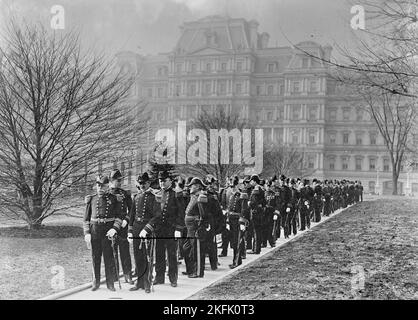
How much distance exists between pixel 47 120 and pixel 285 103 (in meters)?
48.1

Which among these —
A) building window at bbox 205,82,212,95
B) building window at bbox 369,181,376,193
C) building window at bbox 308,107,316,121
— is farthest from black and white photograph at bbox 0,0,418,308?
building window at bbox 308,107,316,121

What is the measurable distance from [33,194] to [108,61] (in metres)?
4.25

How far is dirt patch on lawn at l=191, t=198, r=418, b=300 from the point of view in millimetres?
7656

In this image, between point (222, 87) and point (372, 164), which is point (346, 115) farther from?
point (222, 87)

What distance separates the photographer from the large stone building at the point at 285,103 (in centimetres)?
3634

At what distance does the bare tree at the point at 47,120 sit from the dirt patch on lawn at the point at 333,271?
5.56 meters

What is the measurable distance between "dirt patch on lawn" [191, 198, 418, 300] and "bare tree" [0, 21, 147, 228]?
556cm

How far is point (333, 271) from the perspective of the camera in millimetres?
9570

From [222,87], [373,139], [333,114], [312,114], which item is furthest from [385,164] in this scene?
[222,87]

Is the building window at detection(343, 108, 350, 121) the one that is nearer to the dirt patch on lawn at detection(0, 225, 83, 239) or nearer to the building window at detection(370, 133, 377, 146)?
the building window at detection(370, 133, 377, 146)

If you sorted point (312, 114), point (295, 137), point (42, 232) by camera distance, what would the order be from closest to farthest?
1. point (42, 232)
2. point (295, 137)
3. point (312, 114)

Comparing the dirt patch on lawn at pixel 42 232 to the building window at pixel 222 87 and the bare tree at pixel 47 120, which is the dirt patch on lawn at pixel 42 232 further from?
the building window at pixel 222 87

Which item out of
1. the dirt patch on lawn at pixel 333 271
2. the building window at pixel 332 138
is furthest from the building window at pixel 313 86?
the dirt patch on lawn at pixel 333 271
